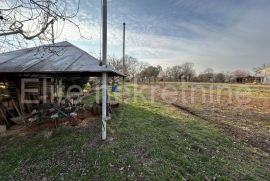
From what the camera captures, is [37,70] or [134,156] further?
[37,70]

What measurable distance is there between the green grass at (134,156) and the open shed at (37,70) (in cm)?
217

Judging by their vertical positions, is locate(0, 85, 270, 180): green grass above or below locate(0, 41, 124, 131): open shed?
below

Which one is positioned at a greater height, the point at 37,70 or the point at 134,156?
the point at 37,70

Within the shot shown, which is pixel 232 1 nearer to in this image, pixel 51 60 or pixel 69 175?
pixel 51 60

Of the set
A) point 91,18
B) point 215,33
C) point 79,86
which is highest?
point 215,33

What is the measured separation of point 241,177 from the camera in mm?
4176

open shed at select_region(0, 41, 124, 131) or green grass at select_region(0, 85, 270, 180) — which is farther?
open shed at select_region(0, 41, 124, 131)

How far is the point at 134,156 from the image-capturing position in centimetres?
508

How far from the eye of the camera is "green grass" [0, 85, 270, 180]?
4.36m

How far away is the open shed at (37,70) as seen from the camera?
5934 millimetres

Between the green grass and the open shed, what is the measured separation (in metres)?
2.17

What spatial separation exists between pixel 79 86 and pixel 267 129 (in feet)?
41.5

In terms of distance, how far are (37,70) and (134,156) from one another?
3829mm

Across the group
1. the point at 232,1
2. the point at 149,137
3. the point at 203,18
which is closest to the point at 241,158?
the point at 149,137
